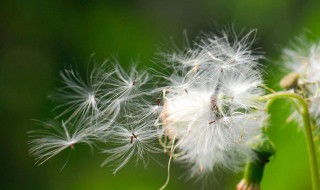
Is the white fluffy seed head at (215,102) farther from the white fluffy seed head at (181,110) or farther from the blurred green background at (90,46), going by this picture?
the blurred green background at (90,46)

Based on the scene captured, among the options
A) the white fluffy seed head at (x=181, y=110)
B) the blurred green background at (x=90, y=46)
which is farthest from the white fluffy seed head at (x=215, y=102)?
the blurred green background at (x=90, y=46)

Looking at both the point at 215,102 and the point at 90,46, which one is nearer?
the point at 215,102

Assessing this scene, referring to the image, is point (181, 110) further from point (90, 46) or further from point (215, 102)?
point (90, 46)

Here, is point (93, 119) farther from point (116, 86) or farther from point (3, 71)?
point (3, 71)

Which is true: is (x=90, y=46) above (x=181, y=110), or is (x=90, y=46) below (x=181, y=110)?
above

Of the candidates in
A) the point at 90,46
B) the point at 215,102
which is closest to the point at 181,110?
the point at 215,102

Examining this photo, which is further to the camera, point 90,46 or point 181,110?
point 90,46

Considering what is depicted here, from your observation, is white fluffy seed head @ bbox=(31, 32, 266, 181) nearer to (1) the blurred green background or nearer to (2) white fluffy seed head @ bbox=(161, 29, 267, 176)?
(2) white fluffy seed head @ bbox=(161, 29, 267, 176)

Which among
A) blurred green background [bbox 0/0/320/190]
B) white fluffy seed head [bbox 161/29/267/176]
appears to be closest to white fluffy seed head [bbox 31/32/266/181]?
white fluffy seed head [bbox 161/29/267/176]

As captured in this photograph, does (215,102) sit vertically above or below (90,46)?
below
